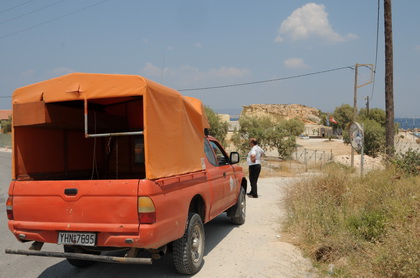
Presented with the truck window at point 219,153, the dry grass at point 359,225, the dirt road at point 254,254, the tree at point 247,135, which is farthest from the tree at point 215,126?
the truck window at point 219,153

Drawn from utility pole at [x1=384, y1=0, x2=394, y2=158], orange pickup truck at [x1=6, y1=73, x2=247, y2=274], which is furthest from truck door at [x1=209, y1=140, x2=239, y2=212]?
utility pole at [x1=384, y1=0, x2=394, y2=158]

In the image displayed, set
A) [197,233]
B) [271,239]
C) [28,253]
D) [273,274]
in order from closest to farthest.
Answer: [28,253] → [273,274] → [197,233] → [271,239]

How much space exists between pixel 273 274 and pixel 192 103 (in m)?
2.76

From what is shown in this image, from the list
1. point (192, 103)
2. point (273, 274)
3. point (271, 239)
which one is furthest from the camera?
point (271, 239)

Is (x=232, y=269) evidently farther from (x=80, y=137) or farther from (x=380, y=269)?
(x=80, y=137)

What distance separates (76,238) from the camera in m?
4.48

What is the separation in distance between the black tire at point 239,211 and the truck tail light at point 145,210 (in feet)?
13.6

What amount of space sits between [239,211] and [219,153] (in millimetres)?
1293

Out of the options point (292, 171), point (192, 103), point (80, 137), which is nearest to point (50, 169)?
point (80, 137)

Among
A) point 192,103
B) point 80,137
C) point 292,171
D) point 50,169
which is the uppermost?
point 192,103

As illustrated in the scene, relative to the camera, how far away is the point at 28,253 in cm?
477

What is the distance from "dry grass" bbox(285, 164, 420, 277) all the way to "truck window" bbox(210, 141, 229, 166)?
5.54 ft

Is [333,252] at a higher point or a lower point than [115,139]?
lower

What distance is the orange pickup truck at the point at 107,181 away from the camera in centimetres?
432
